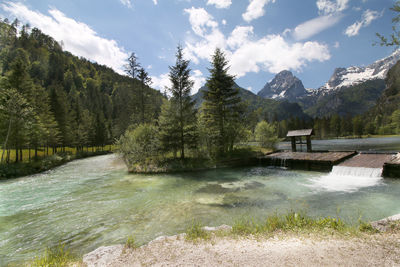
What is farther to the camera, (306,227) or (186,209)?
(186,209)

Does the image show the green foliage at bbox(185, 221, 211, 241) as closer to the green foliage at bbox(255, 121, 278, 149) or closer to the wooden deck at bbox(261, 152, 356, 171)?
the wooden deck at bbox(261, 152, 356, 171)

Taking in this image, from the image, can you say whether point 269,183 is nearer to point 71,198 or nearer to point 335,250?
point 335,250

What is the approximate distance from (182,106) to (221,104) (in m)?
5.95

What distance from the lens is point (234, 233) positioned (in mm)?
5680

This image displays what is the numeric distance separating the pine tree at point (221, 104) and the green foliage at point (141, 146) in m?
7.88

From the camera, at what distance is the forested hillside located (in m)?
23.8

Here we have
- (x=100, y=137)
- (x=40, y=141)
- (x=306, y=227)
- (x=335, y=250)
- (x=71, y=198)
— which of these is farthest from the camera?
(x=100, y=137)

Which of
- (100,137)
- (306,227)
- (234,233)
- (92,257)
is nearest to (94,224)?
(92,257)

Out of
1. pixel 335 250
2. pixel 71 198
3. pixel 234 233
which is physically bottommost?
pixel 71 198

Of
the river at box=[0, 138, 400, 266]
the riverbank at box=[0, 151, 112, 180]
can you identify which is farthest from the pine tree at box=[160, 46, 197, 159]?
the riverbank at box=[0, 151, 112, 180]

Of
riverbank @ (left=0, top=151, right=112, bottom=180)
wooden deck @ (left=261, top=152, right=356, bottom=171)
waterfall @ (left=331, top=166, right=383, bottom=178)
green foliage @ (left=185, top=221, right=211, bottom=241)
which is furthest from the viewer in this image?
riverbank @ (left=0, top=151, right=112, bottom=180)

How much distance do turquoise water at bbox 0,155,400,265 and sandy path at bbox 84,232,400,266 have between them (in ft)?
6.49

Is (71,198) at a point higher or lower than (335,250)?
lower

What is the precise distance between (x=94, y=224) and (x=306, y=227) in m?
9.04
